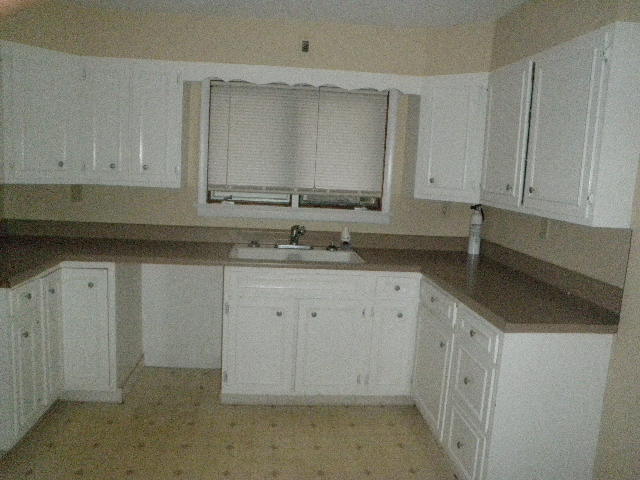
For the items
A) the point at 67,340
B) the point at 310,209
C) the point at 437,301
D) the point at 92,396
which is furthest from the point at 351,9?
the point at 92,396

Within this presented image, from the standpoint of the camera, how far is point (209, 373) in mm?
3568

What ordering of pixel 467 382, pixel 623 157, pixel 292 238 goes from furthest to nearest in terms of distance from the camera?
pixel 292 238
pixel 467 382
pixel 623 157

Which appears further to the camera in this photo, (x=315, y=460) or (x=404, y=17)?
(x=404, y=17)

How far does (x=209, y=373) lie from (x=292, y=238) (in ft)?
3.74

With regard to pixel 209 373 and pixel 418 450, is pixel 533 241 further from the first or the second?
pixel 209 373

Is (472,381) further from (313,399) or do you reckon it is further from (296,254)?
(296,254)

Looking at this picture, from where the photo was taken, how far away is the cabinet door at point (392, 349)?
10.1ft

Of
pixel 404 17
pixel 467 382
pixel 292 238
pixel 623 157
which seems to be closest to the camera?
pixel 623 157

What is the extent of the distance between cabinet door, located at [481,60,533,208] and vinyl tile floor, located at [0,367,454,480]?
1458 mm

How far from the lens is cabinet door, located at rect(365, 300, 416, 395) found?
3.07 meters

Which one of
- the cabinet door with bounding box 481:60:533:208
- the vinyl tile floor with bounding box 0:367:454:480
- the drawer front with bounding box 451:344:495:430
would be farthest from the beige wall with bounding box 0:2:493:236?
the drawer front with bounding box 451:344:495:430

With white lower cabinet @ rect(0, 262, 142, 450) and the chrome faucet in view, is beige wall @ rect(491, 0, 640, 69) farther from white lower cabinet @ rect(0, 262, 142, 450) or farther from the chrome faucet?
white lower cabinet @ rect(0, 262, 142, 450)

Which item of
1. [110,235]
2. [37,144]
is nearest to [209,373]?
[110,235]

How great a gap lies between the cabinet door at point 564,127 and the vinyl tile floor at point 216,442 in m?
1.47
